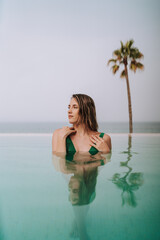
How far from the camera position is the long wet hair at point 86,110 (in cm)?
236

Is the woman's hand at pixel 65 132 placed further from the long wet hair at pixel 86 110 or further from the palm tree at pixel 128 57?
the palm tree at pixel 128 57

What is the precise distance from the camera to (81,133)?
2.60m

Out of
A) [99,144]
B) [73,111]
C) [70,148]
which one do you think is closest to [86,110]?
[73,111]

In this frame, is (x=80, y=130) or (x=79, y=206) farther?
(x=80, y=130)

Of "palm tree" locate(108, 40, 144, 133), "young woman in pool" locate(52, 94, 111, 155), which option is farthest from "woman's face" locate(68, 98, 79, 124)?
"palm tree" locate(108, 40, 144, 133)

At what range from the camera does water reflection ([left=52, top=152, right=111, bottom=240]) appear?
927 mm

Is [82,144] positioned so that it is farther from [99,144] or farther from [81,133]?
[99,144]

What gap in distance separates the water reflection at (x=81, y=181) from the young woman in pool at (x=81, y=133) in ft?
0.33

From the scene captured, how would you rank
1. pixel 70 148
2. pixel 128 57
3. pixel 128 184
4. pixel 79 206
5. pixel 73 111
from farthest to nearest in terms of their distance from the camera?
pixel 128 57 < pixel 70 148 < pixel 73 111 < pixel 128 184 < pixel 79 206

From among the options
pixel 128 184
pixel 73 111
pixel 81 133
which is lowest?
pixel 128 184

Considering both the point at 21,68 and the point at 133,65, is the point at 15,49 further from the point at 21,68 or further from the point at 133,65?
the point at 133,65

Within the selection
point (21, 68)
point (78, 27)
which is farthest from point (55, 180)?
point (21, 68)

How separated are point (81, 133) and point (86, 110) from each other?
36 cm

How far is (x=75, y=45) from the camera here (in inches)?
819
